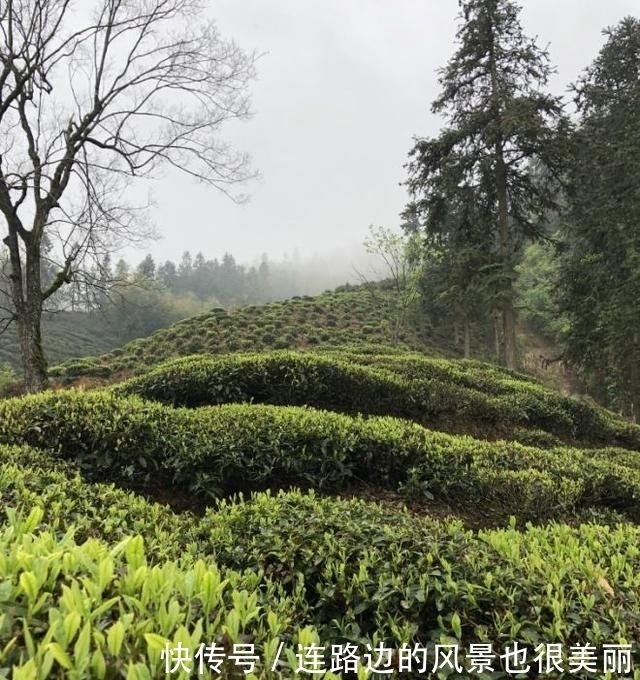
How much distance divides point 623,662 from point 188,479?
3604 mm

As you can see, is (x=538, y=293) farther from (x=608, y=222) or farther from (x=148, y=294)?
(x=148, y=294)

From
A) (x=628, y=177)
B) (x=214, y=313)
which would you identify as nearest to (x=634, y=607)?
(x=628, y=177)

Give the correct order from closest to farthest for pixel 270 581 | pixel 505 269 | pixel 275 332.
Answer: pixel 270 581 → pixel 505 269 → pixel 275 332

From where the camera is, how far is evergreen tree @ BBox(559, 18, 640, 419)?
1448cm

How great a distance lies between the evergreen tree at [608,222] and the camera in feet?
47.5

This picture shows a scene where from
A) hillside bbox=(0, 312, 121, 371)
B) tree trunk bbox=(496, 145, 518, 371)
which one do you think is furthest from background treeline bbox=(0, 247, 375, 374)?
tree trunk bbox=(496, 145, 518, 371)

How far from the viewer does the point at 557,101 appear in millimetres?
17391

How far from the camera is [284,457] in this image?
15.7ft

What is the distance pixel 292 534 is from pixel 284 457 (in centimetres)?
175

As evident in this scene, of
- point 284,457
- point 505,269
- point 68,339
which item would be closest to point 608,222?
point 505,269

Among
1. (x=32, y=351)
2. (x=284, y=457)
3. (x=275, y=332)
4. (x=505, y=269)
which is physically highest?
(x=505, y=269)

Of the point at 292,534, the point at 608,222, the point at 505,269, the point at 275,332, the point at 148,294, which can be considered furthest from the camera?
the point at 148,294

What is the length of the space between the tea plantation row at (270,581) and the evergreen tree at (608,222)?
504 inches

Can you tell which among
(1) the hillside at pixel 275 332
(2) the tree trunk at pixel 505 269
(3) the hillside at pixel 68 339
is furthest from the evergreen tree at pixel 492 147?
(3) the hillside at pixel 68 339
